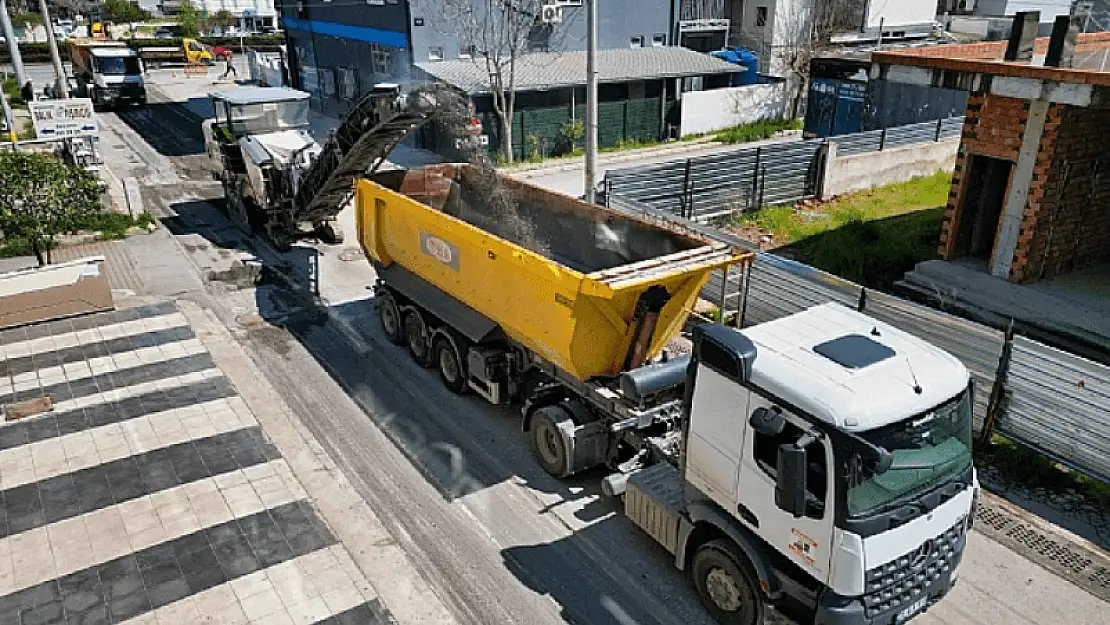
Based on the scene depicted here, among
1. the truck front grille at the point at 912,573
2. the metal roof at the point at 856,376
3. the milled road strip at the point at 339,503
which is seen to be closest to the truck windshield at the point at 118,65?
the milled road strip at the point at 339,503

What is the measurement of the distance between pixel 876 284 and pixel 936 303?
140 cm

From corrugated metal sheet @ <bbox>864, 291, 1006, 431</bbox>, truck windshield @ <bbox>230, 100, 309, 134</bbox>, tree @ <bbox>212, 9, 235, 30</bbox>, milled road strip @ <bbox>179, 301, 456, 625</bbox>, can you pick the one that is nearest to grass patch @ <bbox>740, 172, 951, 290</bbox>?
corrugated metal sheet @ <bbox>864, 291, 1006, 431</bbox>

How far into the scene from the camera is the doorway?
45.2 ft

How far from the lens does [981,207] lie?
14.1m

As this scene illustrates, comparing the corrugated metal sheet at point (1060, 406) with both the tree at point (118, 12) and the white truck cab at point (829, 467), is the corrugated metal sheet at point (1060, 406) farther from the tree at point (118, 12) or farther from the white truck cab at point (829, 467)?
the tree at point (118, 12)

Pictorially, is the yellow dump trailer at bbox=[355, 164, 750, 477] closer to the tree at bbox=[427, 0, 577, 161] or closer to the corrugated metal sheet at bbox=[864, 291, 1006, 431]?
the corrugated metal sheet at bbox=[864, 291, 1006, 431]

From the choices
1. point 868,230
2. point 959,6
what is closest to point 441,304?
point 868,230

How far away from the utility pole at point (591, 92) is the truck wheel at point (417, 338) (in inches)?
173

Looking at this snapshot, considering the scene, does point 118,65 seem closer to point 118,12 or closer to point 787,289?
point 787,289

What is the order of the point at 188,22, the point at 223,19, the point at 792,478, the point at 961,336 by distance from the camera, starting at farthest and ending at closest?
the point at 223,19, the point at 188,22, the point at 961,336, the point at 792,478

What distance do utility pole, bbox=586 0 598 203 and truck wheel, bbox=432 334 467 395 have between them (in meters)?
4.70

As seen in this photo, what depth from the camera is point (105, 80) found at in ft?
112

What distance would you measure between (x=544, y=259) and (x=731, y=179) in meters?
10.7

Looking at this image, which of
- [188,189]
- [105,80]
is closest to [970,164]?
[188,189]
